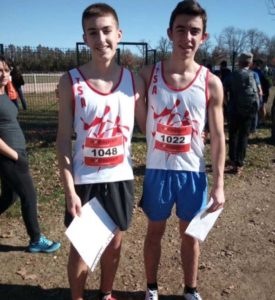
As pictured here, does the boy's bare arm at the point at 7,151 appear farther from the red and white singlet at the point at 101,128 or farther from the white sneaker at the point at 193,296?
the white sneaker at the point at 193,296

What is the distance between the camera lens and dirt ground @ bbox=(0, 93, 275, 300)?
3.05 meters

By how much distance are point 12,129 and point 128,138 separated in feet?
4.54

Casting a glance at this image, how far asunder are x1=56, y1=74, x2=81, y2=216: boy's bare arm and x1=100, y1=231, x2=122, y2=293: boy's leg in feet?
1.46

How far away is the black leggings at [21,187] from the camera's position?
325 centimetres

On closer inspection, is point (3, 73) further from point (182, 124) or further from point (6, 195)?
point (182, 124)

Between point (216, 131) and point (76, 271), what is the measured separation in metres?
1.27

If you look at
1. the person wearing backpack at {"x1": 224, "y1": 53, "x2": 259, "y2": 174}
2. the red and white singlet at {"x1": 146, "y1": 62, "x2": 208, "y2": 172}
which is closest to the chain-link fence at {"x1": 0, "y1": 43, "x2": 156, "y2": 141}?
the person wearing backpack at {"x1": 224, "y1": 53, "x2": 259, "y2": 174}

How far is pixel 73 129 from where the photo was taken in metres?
2.26

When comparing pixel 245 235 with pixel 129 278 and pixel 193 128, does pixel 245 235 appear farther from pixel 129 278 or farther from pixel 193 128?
pixel 193 128

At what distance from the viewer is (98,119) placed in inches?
85.8

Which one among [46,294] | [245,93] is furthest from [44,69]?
[46,294]

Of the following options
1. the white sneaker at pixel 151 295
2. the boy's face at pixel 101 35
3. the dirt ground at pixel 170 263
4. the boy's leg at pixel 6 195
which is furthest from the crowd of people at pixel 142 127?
the boy's leg at pixel 6 195

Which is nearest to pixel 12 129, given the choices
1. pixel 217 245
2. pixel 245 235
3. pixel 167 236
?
pixel 167 236

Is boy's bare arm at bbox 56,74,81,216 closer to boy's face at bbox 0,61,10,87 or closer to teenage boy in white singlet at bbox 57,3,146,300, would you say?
teenage boy in white singlet at bbox 57,3,146,300
